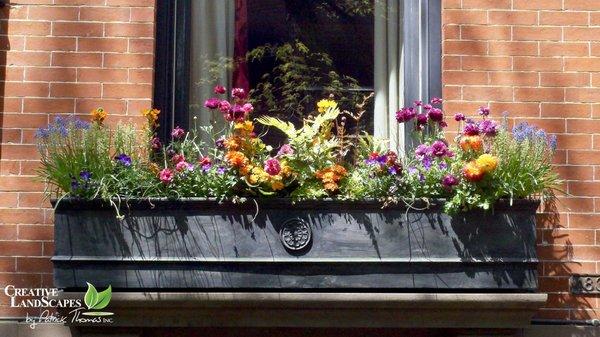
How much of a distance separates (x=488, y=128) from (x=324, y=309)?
1278 millimetres

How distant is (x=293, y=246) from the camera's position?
15.9 feet

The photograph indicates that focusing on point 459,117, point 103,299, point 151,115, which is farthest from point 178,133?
point 459,117

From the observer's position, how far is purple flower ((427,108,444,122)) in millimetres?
5094

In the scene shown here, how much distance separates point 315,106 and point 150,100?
1008 millimetres

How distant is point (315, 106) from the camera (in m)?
5.75

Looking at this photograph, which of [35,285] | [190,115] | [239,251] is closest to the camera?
[239,251]

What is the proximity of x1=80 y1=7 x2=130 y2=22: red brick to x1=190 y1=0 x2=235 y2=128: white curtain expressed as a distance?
0.47 m

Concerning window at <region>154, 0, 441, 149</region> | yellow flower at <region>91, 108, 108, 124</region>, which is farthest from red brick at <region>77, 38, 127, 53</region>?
yellow flower at <region>91, 108, 108, 124</region>

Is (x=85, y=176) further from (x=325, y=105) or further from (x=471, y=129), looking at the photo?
(x=471, y=129)

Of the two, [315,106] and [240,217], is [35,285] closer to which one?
[240,217]

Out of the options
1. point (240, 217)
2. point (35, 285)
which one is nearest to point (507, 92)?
point (240, 217)

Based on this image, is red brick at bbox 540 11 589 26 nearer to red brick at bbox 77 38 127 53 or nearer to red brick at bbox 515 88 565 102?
red brick at bbox 515 88 565 102

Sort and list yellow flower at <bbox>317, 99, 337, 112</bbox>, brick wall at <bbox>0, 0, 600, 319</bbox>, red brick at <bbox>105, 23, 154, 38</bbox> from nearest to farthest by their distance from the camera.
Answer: yellow flower at <bbox>317, 99, 337, 112</bbox>, brick wall at <bbox>0, 0, 600, 319</bbox>, red brick at <bbox>105, 23, 154, 38</bbox>

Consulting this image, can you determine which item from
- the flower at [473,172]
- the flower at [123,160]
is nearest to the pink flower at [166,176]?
the flower at [123,160]
